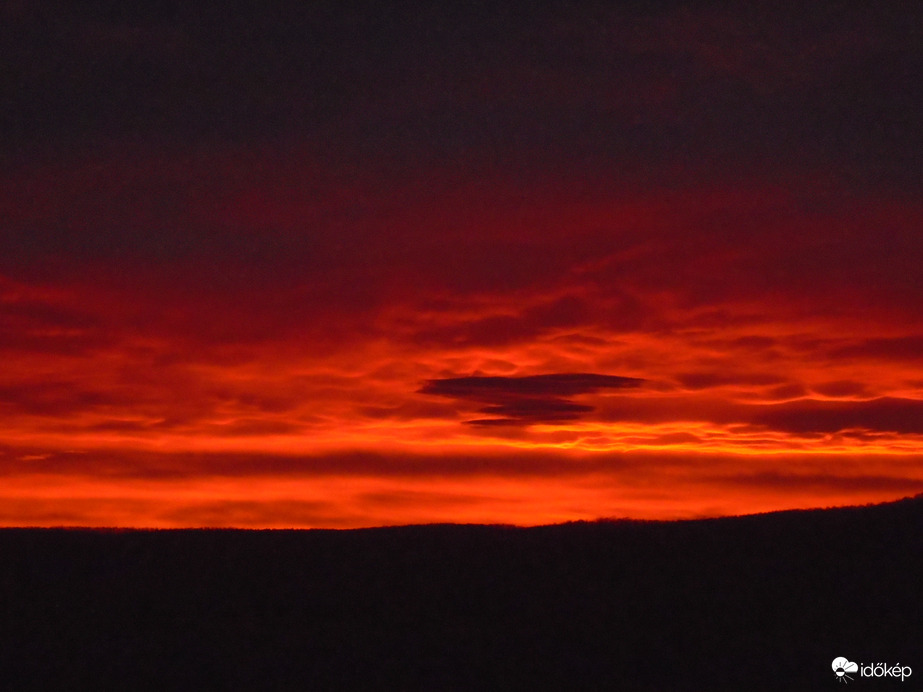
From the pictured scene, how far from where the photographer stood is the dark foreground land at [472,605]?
44.7 feet

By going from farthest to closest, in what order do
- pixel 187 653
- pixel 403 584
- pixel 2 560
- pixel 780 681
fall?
pixel 2 560
pixel 403 584
pixel 187 653
pixel 780 681

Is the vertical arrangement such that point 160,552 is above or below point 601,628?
above

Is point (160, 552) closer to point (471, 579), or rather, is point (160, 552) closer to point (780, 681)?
point (471, 579)

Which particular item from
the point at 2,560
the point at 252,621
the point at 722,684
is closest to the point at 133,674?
the point at 252,621

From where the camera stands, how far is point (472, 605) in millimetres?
15547

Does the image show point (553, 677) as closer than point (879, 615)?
Yes

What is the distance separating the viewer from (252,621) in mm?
15219

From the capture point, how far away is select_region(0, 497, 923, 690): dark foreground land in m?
13.6

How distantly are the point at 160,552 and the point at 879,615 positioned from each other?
10.5 metres

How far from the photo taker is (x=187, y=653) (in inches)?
566

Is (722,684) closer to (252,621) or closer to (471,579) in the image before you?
(471,579)

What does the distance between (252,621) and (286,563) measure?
2086 millimetres

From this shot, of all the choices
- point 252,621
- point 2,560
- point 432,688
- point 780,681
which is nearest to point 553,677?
point 432,688

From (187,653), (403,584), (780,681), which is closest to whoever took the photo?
(780,681)
